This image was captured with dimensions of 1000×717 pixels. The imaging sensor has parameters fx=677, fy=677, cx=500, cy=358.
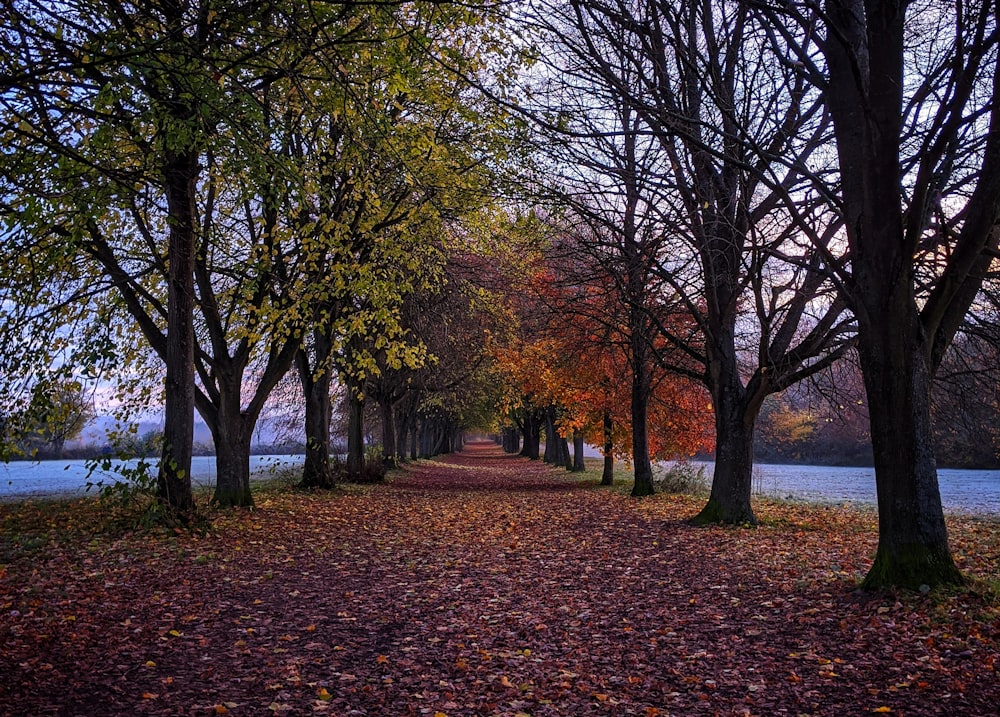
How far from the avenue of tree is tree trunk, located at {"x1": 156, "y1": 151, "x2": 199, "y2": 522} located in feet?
0.15

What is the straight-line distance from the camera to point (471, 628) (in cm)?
626

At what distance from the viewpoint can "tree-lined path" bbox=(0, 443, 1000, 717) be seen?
4484mm

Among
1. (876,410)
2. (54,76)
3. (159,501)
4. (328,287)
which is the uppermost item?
(54,76)

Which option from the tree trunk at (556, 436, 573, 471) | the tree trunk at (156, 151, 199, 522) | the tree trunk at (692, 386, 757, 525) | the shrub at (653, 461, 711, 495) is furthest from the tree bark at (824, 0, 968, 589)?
the tree trunk at (556, 436, 573, 471)

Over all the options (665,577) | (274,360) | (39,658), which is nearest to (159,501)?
(274,360)

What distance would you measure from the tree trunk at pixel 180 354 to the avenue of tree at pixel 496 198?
0.15 feet

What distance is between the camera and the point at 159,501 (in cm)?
1034

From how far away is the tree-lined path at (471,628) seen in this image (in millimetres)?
4484

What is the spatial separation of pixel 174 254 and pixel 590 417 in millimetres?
15298

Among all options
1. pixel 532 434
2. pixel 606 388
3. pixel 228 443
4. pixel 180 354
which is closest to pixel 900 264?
pixel 180 354

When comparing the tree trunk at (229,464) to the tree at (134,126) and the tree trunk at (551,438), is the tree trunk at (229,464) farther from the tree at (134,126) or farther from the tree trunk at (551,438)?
the tree trunk at (551,438)

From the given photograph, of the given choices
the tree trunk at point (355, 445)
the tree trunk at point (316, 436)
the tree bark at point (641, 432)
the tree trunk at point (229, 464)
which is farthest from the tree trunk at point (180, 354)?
the tree bark at point (641, 432)

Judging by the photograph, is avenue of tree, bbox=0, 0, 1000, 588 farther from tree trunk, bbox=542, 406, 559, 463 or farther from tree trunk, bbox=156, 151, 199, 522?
tree trunk, bbox=542, 406, 559, 463

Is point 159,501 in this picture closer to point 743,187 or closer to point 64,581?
point 64,581
